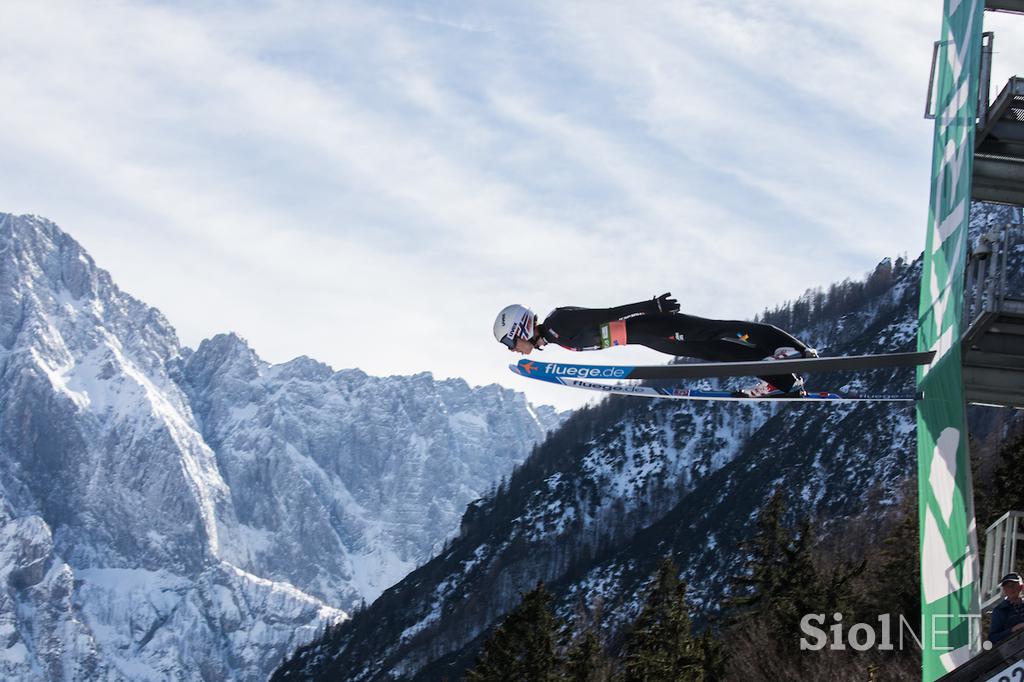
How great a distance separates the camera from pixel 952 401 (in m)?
14.7

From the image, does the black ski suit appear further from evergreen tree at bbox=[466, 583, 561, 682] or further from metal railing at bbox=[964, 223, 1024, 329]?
evergreen tree at bbox=[466, 583, 561, 682]

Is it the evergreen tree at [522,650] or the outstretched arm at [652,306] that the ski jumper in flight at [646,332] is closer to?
the outstretched arm at [652,306]

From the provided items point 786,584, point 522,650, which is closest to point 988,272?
point 522,650

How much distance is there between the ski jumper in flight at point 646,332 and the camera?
554 inches

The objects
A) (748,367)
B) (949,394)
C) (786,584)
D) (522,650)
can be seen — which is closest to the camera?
(748,367)

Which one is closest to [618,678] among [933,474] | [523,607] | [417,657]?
[523,607]

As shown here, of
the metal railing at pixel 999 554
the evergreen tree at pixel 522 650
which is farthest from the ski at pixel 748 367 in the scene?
the evergreen tree at pixel 522 650

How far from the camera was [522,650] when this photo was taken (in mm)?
47500

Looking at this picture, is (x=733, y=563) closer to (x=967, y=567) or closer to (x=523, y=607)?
(x=523, y=607)

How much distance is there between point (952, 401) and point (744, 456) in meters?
186

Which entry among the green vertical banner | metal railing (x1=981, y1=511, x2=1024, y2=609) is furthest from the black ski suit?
metal railing (x1=981, y1=511, x2=1024, y2=609)

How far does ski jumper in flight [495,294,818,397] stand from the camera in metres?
14.1

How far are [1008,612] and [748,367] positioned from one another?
341 centimetres

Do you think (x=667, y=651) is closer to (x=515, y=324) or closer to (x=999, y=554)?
(x=999, y=554)
